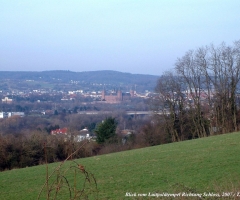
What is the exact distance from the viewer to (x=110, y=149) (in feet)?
115

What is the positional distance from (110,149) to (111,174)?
20341mm

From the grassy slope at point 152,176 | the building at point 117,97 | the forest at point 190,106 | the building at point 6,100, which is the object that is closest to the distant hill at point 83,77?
the building at point 117,97

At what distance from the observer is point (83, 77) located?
329 ft

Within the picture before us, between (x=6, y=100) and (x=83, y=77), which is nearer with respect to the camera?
(x=6, y=100)

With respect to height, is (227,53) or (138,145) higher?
(227,53)

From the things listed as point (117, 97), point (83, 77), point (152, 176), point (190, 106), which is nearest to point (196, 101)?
point (190, 106)

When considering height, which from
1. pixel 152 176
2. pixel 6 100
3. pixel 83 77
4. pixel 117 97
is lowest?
pixel 6 100

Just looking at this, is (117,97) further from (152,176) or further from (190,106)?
(152,176)

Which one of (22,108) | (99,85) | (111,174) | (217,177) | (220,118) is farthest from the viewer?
(99,85)

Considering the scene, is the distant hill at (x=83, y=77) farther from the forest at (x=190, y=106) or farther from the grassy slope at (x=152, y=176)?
the grassy slope at (x=152, y=176)

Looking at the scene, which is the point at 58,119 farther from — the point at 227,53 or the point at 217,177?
the point at 217,177

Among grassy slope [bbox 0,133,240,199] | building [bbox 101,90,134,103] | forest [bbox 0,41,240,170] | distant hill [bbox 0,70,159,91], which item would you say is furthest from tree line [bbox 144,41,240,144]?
distant hill [bbox 0,70,159,91]

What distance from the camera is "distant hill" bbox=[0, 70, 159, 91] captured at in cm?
9369

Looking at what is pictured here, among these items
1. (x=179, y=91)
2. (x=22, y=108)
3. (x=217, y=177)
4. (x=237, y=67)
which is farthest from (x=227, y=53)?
(x=22, y=108)
